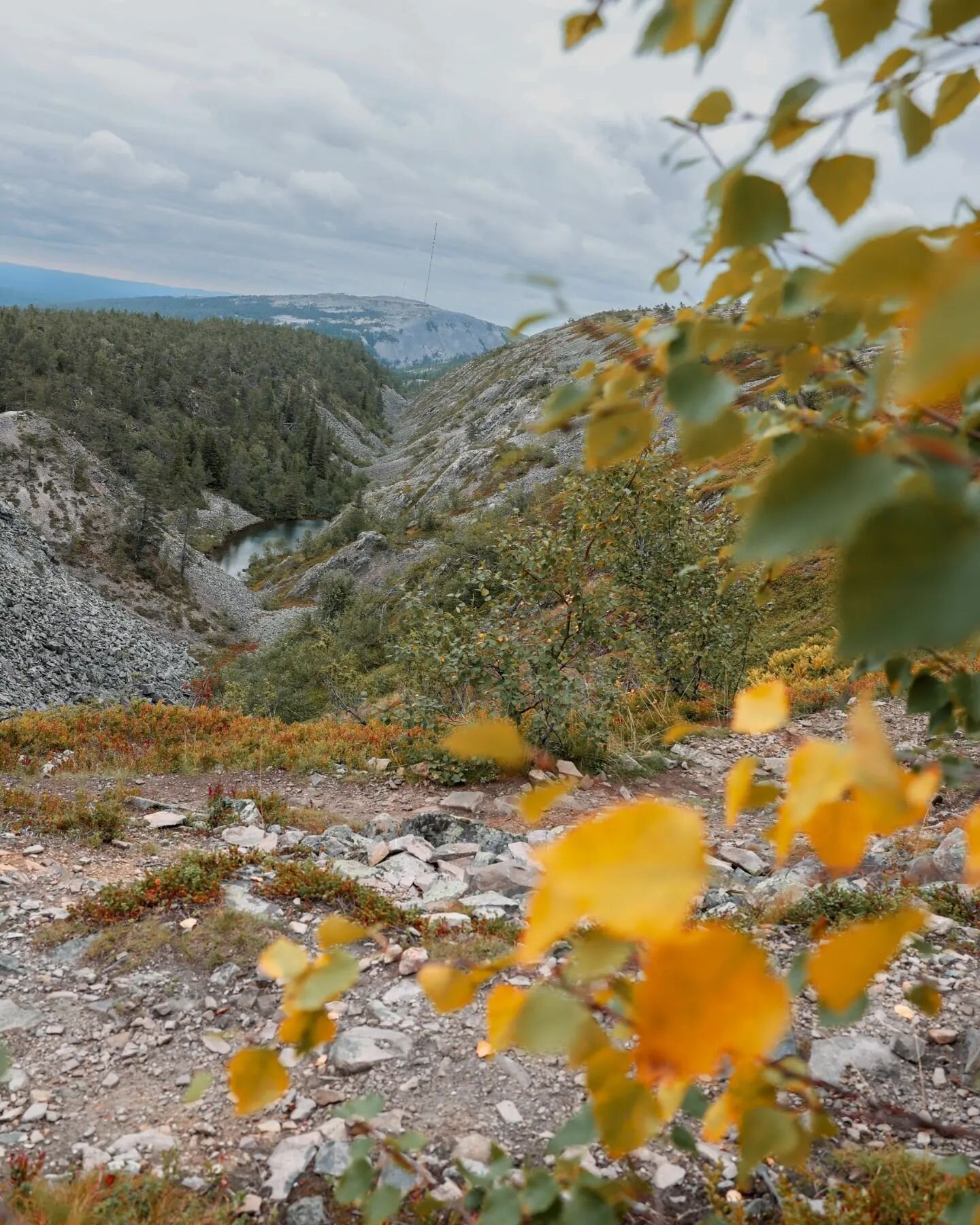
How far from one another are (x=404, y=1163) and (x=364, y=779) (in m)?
7.95

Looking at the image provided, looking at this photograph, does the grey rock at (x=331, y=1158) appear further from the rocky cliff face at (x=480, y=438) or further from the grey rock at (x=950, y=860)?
the rocky cliff face at (x=480, y=438)

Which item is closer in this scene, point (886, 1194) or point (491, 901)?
point (886, 1194)

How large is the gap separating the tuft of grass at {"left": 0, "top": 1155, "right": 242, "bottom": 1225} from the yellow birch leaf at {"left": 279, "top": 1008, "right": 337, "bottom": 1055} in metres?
2.41

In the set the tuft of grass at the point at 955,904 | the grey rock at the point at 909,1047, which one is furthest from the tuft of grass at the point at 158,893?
the tuft of grass at the point at 955,904

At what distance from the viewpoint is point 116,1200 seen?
2.61m

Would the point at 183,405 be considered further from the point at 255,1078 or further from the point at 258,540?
the point at 255,1078

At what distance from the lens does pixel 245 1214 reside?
2623mm

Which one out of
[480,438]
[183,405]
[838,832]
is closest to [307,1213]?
[838,832]

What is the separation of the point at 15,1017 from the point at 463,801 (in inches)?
171

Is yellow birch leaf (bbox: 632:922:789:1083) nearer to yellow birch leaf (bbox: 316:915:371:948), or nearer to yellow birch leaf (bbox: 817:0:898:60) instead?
yellow birch leaf (bbox: 316:915:371:948)

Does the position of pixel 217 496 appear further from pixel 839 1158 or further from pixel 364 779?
pixel 839 1158

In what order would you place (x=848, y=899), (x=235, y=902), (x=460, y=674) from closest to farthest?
(x=848, y=899)
(x=235, y=902)
(x=460, y=674)

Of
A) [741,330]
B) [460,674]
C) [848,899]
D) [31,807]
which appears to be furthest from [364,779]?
[741,330]

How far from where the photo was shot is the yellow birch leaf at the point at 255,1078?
787 millimetres
